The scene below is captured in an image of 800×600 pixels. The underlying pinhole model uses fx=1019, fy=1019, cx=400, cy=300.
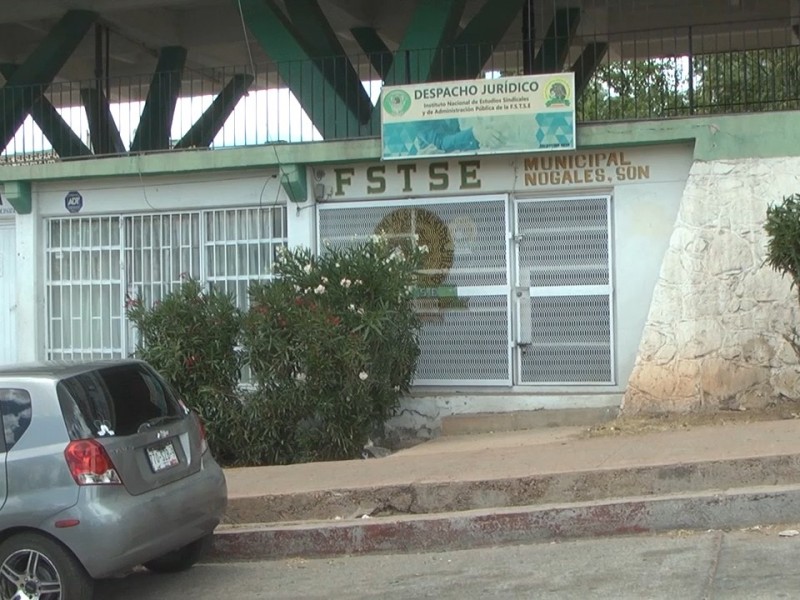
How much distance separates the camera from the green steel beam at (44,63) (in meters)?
14.7

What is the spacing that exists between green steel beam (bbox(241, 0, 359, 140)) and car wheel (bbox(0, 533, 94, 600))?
7.77 meters

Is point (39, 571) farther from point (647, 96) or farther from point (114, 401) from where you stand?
point (647, 96)

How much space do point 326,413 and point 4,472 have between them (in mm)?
4010

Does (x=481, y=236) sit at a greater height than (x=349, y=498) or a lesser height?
greater

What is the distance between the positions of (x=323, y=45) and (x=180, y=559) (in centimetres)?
808

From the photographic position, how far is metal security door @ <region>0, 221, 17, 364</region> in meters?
12.3

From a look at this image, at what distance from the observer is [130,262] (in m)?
12.0

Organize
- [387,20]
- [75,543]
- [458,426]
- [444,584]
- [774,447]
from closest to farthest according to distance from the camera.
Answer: [75,543] < [444,584] < [774,447] < [458,426] < [387,20]

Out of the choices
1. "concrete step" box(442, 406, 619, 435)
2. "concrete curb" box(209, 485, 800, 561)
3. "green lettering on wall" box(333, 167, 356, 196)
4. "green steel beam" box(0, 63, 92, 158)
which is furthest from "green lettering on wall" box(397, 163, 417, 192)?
"green steel beam" box(0, 63, 92, 158)

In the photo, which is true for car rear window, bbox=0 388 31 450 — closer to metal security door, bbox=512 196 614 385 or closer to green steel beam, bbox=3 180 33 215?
metal security door, bbox=512 196 614 385

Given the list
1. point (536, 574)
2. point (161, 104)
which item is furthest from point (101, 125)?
point (536, 574)

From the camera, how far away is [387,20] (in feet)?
55.0

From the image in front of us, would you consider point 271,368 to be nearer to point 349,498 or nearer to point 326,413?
point 326,413

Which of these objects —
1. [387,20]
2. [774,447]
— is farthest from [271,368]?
[387,20]
